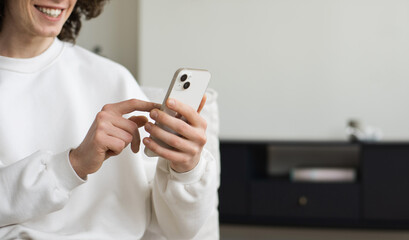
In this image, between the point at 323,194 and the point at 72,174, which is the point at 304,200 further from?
the point at 72,174

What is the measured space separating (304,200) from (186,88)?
8.69 ft

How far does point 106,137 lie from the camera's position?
1042 mm

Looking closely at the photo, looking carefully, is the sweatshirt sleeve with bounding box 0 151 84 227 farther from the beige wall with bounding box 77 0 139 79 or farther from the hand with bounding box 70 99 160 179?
the beige wall with bounding box 77 0 139 79

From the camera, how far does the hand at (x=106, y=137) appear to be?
104 cm

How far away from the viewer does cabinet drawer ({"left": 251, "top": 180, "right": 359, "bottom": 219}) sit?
3541mm

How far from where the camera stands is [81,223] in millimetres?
1238

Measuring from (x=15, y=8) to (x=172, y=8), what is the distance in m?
2.83

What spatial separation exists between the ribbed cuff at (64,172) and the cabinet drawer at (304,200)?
2.63 m

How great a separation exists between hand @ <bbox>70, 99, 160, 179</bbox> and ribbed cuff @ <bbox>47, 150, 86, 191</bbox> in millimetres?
11

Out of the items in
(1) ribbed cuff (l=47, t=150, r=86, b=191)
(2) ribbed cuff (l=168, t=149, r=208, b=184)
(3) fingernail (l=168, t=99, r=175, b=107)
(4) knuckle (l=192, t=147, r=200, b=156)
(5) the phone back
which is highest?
(5) the phone back

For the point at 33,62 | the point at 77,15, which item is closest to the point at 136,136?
the point at 33,62

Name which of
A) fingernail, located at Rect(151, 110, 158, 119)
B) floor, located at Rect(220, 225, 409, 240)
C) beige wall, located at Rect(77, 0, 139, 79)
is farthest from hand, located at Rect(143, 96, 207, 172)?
beige wall, located at Rect(77, 0, 139, 79)

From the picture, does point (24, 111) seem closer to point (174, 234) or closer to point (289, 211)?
point (174, 234)

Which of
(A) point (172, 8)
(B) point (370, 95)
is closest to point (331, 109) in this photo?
(B) point (370, 95)
